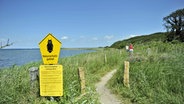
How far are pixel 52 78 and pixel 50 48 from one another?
76 cm

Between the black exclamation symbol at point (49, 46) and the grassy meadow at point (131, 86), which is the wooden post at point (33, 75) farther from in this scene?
the black exclamation symbol at point (49, 46)

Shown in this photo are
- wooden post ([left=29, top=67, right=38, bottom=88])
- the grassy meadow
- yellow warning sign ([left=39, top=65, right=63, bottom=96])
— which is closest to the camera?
the grassy meadow

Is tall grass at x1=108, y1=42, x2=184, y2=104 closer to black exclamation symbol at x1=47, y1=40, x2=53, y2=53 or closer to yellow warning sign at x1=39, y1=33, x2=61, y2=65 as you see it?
yellow warning sign at x1=39, y1=33, x2=61, y2=65

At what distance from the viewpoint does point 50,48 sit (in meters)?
6.27

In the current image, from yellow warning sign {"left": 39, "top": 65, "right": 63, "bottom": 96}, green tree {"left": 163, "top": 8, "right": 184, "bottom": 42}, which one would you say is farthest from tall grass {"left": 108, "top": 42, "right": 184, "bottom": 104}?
green tree {"left": 163, "top": 8, "right": 184, "bottom": 42}

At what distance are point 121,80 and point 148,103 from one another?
2949 mm

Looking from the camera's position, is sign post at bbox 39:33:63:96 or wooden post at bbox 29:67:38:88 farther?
wooden post at bbox 29:67:38:88

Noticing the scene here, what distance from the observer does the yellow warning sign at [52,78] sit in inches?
244

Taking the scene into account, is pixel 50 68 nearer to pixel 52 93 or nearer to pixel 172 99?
pixel 52 93

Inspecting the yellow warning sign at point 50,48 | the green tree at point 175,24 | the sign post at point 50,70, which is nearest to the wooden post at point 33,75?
the sign post at point 50,70

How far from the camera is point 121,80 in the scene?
1075cm

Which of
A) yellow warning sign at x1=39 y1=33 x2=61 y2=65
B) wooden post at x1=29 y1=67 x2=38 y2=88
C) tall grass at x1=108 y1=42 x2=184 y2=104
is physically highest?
yellow warning sign at x1=39 y1=33 x2=61 y2=65

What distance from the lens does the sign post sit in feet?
20.4

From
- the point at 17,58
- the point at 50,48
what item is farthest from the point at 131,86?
the point at 17,58
